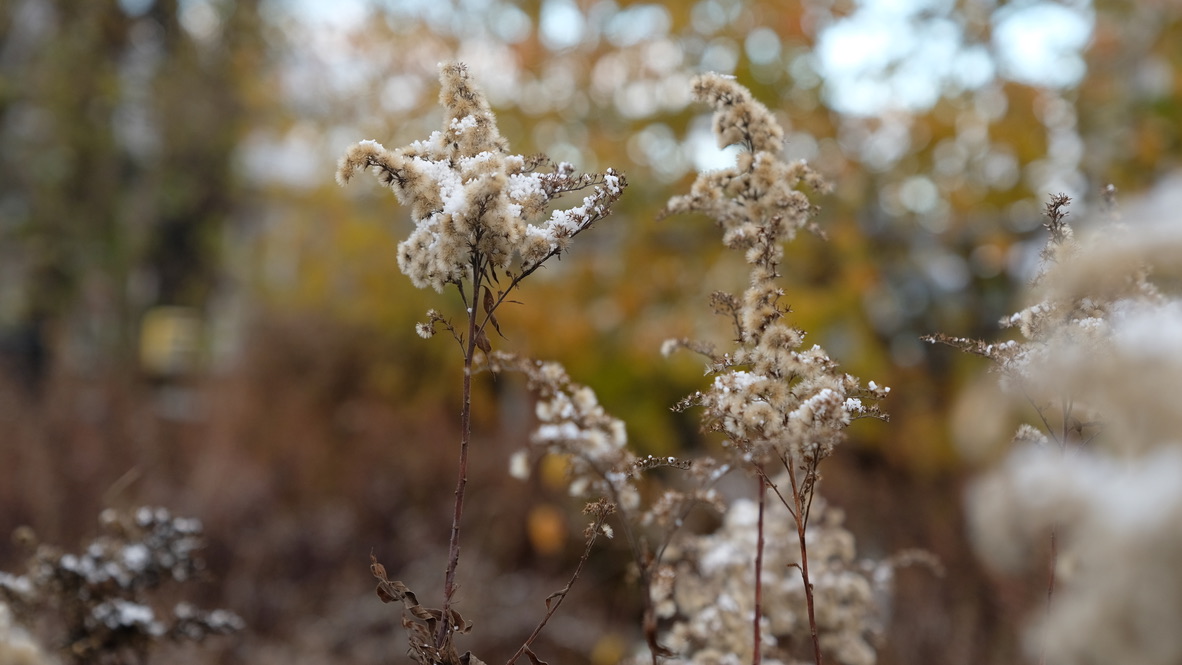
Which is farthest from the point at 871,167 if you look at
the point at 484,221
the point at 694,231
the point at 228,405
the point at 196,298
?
the point at 196,298

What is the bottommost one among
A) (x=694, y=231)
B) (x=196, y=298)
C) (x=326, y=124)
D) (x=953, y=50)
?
(x=694, y=231)

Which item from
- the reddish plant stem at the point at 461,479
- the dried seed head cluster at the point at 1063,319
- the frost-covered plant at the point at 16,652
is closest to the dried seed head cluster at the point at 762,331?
the dried seed head cluster at the point at 1063,319

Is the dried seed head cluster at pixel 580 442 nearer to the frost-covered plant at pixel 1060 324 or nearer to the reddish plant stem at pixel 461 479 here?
the reddish plant stem at pixel 461 479

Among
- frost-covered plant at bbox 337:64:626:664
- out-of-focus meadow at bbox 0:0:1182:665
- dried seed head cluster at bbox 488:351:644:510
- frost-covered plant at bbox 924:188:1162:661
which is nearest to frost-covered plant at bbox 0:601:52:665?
frost-covered plant at bbox 337:64:626:664

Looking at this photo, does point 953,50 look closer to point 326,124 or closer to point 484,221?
point 484,221

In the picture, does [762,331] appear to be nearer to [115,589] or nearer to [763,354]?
[763,354]

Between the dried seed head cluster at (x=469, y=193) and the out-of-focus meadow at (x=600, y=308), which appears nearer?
the dried seed head cluster at (x=469, y=193)

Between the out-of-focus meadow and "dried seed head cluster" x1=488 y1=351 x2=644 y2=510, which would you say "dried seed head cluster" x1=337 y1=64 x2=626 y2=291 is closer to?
"dried seed head cluster" x1=488 y1=351 x2=644 y2=510
